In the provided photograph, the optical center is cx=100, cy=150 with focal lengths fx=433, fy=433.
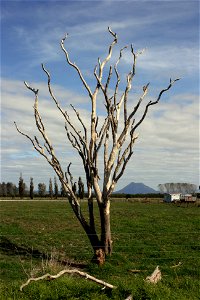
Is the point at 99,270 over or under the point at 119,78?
under

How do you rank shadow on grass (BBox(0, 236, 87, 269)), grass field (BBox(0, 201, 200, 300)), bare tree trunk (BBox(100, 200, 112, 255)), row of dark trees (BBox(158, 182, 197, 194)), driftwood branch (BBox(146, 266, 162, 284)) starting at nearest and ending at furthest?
grass field (BBox(0, 201, 200, 300))
driftwood branch (BBox(146, 266, 162, 284))
bare tree trunk (BBox(100, 200, 112, 255))
shadow on grass (BBox(0, 236, 87, 269))
row of dark trees (BBox(158, 182, 197, 194))

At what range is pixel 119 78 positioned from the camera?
55.2ft

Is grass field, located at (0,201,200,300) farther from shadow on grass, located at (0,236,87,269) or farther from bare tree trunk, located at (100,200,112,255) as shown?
bare tree trunk, located at (100,200,112,255)

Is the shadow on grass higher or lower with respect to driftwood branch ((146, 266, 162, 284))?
lower

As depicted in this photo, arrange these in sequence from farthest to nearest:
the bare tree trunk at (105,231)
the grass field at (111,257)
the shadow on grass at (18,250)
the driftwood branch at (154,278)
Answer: the shadow on grass at (18,250), the bare tree trunk at (105,231), the driftwood branch at (154,278), the grass field at (111,257)

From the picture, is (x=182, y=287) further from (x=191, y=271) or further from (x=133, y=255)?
(x=133, y=255)

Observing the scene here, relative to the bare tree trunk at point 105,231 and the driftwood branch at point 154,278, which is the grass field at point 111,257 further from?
the bare tree trunk at point 105,231

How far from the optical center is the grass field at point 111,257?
8328 millimetres

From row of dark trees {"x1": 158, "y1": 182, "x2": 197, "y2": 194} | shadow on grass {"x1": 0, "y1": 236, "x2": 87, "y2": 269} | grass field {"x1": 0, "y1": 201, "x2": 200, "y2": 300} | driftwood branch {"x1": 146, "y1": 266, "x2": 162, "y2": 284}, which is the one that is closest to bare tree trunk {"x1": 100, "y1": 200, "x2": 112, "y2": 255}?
grass field {"x1": 0, "y1": 201, "x2": 200, "y2": 300}

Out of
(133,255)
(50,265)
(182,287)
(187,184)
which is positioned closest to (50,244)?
(133,255)

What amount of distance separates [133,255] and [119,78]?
676cm

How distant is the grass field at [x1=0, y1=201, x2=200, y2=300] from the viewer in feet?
27.3

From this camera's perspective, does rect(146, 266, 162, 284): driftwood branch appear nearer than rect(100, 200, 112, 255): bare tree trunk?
Yes

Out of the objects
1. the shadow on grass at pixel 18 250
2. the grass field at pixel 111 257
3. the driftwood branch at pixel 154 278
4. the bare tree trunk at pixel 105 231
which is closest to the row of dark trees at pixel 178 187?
the grass field at pixel 111 257
